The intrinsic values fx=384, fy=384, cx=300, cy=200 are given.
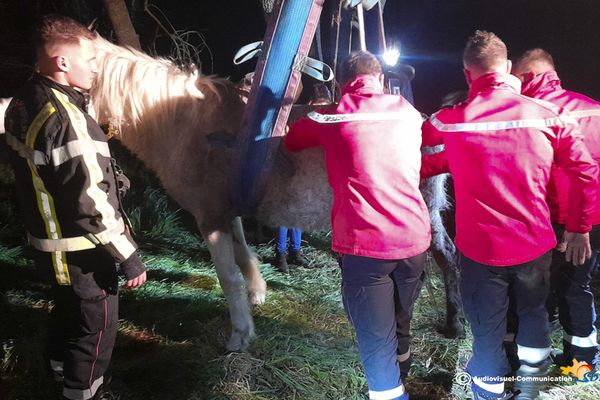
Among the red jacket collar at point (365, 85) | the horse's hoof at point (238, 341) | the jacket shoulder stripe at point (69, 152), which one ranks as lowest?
the horse's hoof at point (238, 341)

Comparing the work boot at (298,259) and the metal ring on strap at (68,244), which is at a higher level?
the metal ring on strap at (68,244)

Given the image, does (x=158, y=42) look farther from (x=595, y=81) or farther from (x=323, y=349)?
(x=595, y=81)

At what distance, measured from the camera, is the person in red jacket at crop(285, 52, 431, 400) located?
176 centimetres

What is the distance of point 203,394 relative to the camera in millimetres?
2348

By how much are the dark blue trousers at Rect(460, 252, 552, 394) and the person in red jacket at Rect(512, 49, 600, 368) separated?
45cm

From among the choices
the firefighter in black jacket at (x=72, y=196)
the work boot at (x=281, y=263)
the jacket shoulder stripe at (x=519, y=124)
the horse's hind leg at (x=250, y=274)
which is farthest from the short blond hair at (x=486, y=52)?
the work boot at (x=281, y=263)

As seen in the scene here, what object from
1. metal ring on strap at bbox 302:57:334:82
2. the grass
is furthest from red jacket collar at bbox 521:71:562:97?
the grass

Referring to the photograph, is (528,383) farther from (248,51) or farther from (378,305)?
(248,51)

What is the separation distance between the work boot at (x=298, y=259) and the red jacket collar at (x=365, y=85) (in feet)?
9.58

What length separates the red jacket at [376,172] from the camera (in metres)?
1.75

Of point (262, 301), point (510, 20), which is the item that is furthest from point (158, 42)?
point (510, 20)

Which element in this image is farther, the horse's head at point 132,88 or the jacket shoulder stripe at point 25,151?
the horse's head at point 132,88

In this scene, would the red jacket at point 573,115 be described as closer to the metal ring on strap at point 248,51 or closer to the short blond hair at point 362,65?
the short blond hair at point 362,65

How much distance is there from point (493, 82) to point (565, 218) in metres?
0.89
